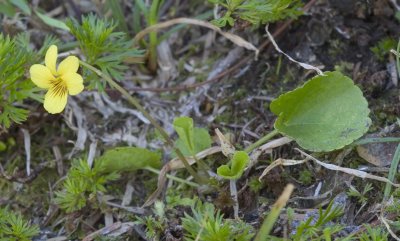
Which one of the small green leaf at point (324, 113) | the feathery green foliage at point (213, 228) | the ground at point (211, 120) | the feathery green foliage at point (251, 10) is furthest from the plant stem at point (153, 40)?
the feathery green foliage at point (213, 228)

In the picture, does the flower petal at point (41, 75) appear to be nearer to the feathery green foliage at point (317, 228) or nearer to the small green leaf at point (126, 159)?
the small green leaf at point (126, 159)

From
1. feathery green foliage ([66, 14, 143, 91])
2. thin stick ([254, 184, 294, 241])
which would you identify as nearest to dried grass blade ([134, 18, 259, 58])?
feathery green foliage ([66, 14, 143, 91])

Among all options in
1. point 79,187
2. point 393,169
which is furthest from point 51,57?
point 393,169

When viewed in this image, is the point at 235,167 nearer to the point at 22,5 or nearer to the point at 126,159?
the point at 126,159

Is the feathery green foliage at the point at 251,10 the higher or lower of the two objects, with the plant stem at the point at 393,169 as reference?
higher

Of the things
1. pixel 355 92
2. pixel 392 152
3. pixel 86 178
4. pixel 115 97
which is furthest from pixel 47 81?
pixel 392 152

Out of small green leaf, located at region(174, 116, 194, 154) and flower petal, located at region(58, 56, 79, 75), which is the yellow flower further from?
small green leaf, located at region(174, 116, 194, 154)

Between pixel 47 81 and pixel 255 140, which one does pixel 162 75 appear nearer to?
pixel 255 140

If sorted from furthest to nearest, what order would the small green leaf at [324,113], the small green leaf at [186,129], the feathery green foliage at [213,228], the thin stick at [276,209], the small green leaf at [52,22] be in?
1. the small green leaf at [52,22]
2. the small green leaf at [186,129]
3. the small green leaf at [324,113]
4. the feathery green foliage at [213,228]
5. the thin stick at [276,209]
